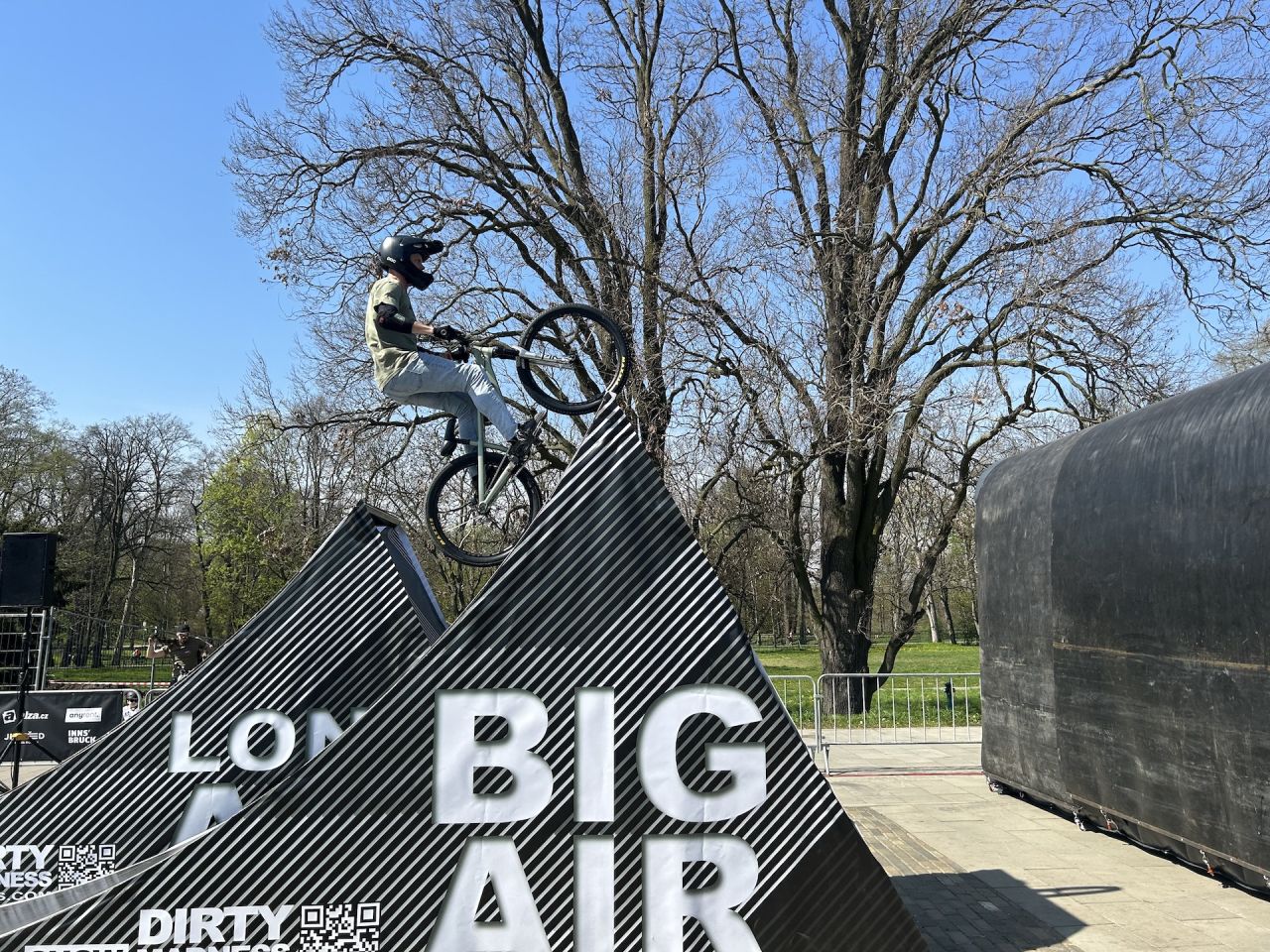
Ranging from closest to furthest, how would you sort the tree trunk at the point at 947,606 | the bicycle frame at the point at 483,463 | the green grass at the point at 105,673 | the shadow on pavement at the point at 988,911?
the bicycle frame at the point at 483,463 < the shadow on pavement at the point at 988,911 < the green grass at the point at 105,673 < the tree trunk at the point at 947,606

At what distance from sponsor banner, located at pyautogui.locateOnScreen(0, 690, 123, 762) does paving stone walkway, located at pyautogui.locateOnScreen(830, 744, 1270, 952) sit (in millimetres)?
10611

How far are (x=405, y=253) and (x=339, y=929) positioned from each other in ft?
13.3

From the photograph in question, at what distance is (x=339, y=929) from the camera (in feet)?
15.3

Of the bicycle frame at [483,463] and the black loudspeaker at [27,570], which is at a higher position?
the bicycle frame at [483,463]

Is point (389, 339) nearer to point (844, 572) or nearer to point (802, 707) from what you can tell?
point (802, 707)

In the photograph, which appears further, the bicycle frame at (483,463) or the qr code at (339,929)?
the bicycle frame at (483,463)

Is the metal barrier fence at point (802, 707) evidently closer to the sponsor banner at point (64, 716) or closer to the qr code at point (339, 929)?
the qr code at point (339, 929)

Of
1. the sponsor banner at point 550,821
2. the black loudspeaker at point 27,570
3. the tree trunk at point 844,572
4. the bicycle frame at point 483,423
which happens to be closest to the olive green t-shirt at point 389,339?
the bicycle frame at point 483,423

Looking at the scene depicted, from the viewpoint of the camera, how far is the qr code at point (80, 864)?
566cm

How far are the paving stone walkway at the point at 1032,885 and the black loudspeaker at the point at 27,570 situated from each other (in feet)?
31.2

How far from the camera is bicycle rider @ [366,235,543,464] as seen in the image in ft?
19.5

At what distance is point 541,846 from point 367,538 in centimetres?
250

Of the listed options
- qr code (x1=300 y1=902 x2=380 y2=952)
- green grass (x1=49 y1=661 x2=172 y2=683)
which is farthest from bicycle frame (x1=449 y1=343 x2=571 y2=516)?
green grass (x1=49 y1=661 x2=172 y2=683)

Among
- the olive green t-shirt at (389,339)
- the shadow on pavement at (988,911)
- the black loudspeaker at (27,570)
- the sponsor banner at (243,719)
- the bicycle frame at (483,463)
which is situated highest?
the olive green t-shirt at (389,339)
